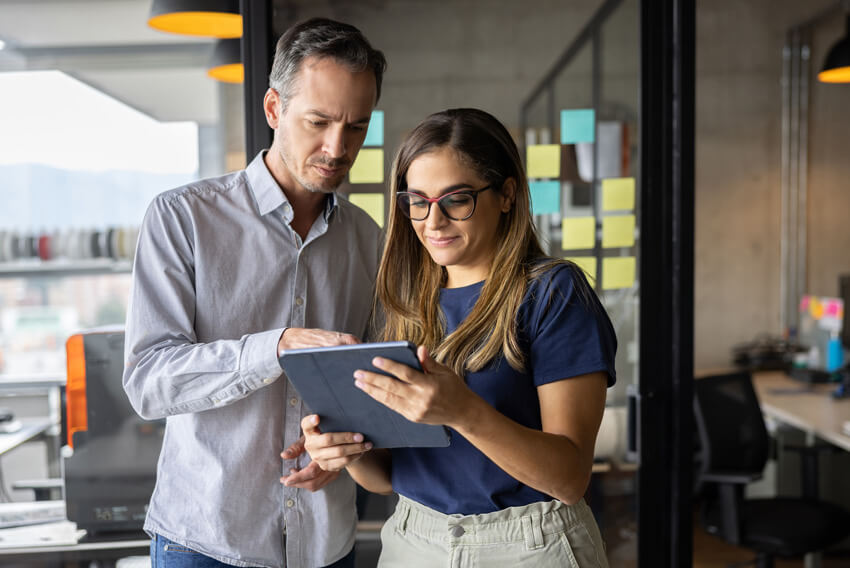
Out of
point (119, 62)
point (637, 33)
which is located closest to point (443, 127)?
point (637, 33)

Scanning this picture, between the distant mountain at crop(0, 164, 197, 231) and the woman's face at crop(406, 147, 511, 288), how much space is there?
71.7 inches

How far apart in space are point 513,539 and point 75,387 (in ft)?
4.80

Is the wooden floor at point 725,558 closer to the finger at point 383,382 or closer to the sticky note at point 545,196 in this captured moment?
the sticky note at point 545,196

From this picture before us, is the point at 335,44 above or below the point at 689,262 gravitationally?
above

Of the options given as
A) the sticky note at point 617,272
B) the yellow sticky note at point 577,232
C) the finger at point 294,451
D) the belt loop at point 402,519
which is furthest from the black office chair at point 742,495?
the finger at point 294,451

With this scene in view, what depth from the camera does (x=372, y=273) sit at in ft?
5.43

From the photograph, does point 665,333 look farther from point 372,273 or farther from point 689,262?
point 372,273

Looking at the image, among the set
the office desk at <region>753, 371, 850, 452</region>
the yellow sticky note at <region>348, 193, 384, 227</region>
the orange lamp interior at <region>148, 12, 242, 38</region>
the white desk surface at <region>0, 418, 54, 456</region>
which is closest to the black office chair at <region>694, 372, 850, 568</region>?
the office desk at <region>753, 371, 850, 452</region>

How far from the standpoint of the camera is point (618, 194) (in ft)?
7.68

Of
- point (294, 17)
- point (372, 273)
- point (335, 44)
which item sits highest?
point (294, 17)

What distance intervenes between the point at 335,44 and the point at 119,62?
79.2 inches

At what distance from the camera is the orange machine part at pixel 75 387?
6.90 ft

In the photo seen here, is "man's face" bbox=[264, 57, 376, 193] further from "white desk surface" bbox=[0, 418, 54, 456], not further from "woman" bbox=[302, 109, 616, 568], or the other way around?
"white desk surface" bbox=[0, 418, 54, 456]

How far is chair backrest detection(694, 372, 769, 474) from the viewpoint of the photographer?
11.0ft
